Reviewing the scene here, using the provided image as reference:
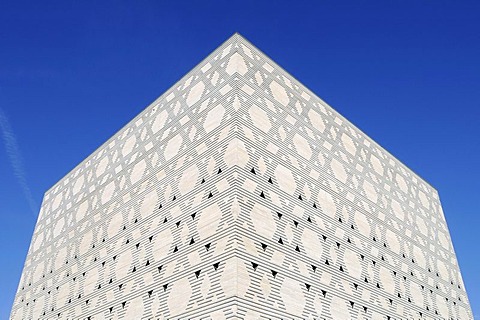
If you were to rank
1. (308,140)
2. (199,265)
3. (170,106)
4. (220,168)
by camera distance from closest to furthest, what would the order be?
(199,265) → (220,168) → (308,140) → (170,106)

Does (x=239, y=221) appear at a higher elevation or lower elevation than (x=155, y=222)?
lower

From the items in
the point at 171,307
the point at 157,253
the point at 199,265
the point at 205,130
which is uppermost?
the point at 205,130

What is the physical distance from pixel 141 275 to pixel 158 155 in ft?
21.6

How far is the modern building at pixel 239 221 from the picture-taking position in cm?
1645

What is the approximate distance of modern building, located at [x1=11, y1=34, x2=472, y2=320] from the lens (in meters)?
16.5

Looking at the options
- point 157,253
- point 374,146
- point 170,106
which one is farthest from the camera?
point 374,146

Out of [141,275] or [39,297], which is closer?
[141,275]

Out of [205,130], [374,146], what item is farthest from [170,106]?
[374,146]

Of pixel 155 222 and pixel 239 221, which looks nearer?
pixel 239 221

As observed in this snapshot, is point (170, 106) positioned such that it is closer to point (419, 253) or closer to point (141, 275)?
point (141, 275)

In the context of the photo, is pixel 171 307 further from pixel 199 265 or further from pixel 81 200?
pixel 81 200

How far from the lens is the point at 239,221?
16.0 m

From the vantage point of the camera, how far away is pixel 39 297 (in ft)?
91.0

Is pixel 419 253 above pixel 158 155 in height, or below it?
below
